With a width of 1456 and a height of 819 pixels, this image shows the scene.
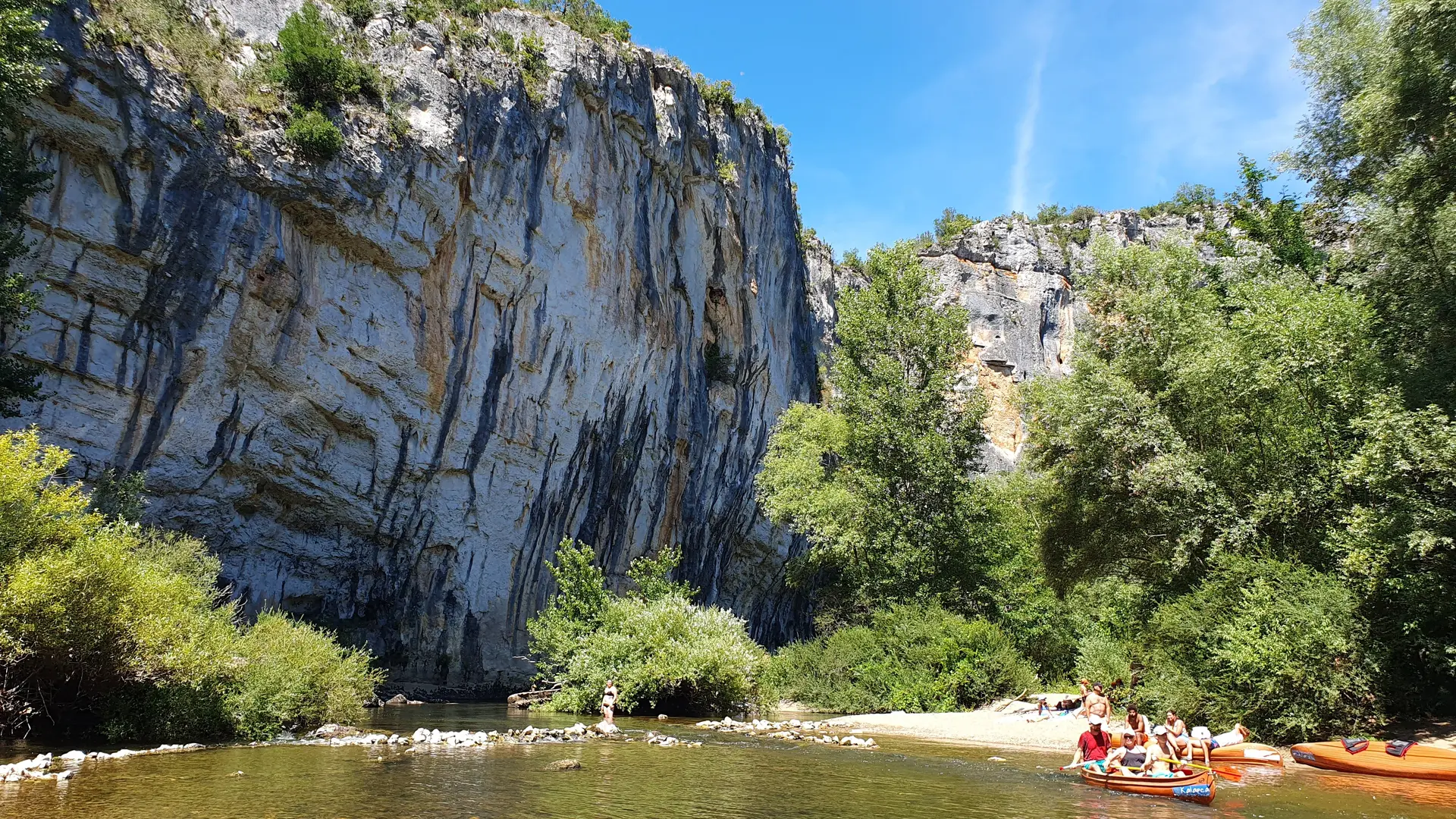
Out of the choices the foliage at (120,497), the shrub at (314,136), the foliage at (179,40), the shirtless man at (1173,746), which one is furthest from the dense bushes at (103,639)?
the shirtless man at (1173,746)

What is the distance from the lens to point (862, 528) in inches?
987

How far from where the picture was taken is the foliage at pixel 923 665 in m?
21.2

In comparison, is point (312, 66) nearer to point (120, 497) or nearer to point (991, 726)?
point (120, 497)

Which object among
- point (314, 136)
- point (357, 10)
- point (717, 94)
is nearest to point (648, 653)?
point (314, 136)

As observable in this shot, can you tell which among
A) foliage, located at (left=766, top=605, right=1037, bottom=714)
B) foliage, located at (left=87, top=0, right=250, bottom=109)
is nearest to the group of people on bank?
foliage, located at (left=766, top=605, right=1037, bottom=714)

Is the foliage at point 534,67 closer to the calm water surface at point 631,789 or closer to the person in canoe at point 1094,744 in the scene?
the calm water surface at point 631,789

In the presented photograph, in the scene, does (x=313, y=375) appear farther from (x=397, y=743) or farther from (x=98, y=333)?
(x=397, y=743)

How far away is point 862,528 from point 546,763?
1513 cm

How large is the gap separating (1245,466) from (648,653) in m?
13.8

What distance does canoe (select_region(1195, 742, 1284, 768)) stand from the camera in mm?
12445

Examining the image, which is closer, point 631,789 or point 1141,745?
point 631,789

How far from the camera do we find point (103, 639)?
11.2 meters

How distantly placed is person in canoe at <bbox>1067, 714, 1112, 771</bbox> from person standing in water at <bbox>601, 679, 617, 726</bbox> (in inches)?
354

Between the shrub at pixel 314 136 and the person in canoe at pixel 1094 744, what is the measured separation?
2237 cm
